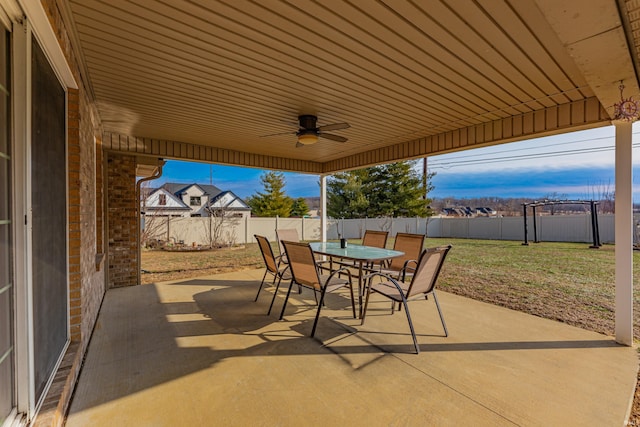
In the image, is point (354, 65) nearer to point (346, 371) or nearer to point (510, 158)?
point (346, 371)

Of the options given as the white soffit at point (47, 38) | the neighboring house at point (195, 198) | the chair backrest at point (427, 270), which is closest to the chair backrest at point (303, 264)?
the chair backrest at point (427, 270)

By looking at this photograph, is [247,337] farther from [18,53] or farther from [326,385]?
[18,53]

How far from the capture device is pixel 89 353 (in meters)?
2.75

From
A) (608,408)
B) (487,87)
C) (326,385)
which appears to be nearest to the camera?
(608,408)

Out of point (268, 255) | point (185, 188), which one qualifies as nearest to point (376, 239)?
point (268, 255)

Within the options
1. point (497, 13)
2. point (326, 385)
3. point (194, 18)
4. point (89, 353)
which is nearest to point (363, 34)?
point (497, 13)

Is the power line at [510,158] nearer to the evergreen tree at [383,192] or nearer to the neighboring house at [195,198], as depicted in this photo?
the evergreen tree at [383,192]

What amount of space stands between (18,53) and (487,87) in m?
3.49

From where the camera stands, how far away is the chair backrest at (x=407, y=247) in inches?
174

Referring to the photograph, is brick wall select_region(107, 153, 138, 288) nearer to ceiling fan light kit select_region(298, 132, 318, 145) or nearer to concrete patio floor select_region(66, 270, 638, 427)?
concrete patio floor select_region(66, 270, 638, 427)

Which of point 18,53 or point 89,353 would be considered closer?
point 18,53

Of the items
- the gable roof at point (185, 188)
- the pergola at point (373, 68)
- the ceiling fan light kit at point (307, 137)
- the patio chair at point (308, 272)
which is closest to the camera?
the pergola at point (373, 68)

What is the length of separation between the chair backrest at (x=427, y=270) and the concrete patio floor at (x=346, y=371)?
496 millimetres

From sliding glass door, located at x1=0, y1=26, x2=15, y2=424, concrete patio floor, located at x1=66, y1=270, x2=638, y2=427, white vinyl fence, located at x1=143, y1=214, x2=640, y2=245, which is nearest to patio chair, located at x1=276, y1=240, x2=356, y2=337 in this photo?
concrete patio floor, located at x1=66, y1=270, x2=638, y2=427
